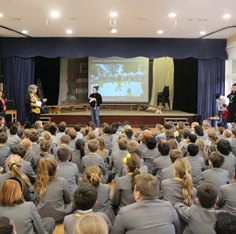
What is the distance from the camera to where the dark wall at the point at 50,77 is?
11.7 meters

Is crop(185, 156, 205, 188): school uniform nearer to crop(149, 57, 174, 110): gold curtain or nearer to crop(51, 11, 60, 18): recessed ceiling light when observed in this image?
crop(51, 11, 60, 18): recessed ceiling light

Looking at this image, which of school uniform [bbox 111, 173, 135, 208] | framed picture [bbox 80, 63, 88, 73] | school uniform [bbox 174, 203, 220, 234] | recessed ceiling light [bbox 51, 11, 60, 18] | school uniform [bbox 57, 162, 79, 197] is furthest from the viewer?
framed picture [bbox 80, 63, 88, 73]

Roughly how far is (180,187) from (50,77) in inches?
419

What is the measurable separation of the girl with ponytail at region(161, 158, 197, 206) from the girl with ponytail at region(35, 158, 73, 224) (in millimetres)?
947

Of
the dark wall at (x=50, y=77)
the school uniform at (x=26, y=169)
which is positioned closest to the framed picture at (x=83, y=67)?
the dark wall at (x=50, y=77)

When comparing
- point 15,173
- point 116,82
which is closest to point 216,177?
point 15,173

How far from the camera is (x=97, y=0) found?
5.11 m

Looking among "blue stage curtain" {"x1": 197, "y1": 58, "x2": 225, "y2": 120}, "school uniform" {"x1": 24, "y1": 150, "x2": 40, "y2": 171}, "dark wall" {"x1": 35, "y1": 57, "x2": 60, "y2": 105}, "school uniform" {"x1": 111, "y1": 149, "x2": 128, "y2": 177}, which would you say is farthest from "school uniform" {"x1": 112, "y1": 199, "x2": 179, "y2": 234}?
"dark wall" {"x1": 35, "y1": 57, "x2": 60, "y2": 105}

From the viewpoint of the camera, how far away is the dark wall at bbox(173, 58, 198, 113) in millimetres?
A: 9906

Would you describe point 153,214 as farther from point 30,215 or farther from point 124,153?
point 124,153

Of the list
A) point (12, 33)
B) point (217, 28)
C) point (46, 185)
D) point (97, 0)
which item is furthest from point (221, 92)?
point (46, 185)

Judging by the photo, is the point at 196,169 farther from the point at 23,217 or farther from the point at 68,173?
the point at 23,217

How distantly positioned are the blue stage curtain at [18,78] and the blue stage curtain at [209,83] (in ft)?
19.6

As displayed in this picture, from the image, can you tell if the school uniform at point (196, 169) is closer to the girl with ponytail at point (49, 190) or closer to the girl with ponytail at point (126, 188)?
the girl with ponytail at point (126, 188)
